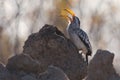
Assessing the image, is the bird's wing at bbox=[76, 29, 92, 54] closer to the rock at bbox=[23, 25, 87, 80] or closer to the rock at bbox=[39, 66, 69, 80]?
the rock at bbox=[23, 25, 87, 80]

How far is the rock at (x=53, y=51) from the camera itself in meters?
11.8

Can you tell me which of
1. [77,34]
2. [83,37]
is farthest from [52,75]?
[83,37]

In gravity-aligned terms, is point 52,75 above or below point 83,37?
above

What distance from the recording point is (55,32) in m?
11.9

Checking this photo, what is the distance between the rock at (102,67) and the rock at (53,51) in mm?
506

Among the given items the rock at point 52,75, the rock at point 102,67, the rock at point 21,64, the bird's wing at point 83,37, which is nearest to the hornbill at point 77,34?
the bird's wing at point 83,37

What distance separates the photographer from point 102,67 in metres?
12.4

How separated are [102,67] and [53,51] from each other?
1.09 metres

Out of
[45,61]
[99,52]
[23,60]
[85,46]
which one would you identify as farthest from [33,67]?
[85,46]

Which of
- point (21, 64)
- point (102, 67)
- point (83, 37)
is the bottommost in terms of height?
point (102, 67)

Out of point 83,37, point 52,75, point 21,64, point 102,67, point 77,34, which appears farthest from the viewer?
point 83,37

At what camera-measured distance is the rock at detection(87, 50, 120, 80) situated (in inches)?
486

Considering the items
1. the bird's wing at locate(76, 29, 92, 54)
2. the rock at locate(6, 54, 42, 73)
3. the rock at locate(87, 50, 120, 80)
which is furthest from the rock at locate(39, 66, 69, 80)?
the bird's wing at locate(76, 29, 92, 54)

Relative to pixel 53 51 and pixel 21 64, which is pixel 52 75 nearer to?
pixel 21 64
